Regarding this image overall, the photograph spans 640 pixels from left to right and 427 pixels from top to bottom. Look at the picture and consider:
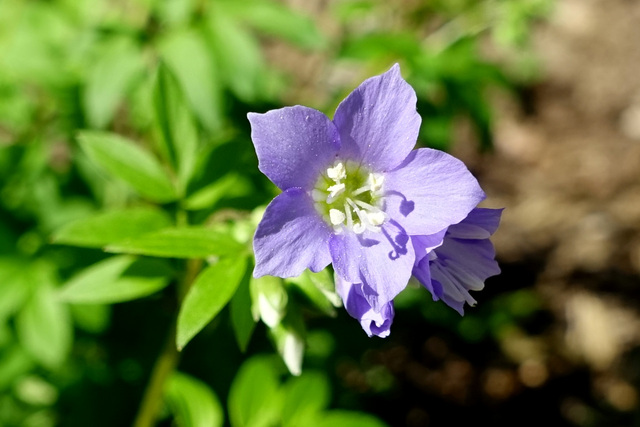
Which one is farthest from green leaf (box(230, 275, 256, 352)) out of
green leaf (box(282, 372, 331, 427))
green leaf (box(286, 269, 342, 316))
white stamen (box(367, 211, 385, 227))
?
green leaf (box(282, 372, 331, 427))

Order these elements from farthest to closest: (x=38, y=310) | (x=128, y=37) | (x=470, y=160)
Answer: (x=470, y=160) < (x=128, y=37) < (x=38, y=310)

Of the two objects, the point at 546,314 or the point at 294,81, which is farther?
the point at 294,81

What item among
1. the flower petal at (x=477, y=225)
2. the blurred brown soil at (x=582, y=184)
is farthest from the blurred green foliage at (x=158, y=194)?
the blurred brown soil at (x=582, y=184)

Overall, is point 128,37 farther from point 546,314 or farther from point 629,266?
point 629,266

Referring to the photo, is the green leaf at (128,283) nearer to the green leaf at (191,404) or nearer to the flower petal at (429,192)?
the green leaf at (191,404)

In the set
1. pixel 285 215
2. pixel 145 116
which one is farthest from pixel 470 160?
pixel 285 215

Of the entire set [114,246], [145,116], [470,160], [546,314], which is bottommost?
[546,314]
